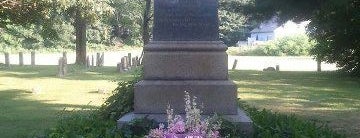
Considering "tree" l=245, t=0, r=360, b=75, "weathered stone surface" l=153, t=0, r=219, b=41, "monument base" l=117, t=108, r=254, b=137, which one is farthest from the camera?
"tree" l=245, t=0, r=360, b=75

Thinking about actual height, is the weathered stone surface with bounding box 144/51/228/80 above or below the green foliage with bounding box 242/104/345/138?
above

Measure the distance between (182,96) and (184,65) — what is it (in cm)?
44

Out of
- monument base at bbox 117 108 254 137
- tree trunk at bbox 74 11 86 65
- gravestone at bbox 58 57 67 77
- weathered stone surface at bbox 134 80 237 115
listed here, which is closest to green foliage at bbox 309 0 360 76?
weathered stone surface at bbox 134 80 237 115

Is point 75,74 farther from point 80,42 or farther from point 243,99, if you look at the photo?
point 243,99

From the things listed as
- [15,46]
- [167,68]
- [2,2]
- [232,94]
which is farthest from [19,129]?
[15,46]

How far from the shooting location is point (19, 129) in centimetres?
1002

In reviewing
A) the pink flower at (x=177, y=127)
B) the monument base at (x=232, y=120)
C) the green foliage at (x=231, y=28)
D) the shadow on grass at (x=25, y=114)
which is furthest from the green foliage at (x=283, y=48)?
the pink flower at (x=177, y=127)

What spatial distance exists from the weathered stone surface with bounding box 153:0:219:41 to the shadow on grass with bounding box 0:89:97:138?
288 cm

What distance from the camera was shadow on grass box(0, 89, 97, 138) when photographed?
9955 millimetres

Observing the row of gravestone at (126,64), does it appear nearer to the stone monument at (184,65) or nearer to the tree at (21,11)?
the tree at (21,11)

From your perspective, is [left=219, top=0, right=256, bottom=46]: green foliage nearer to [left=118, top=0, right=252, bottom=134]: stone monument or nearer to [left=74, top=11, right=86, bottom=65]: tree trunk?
[left=74, top=11, right=86, bottom=65]: tree trunk

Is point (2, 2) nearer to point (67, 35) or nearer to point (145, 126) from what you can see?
point (145, 126)

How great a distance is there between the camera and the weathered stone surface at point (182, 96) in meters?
7.15

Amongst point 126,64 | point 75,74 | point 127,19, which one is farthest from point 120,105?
point 127,19
